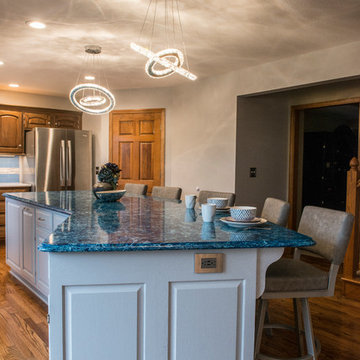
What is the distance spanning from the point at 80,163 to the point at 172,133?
1651 mm

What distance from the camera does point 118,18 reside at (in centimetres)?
316

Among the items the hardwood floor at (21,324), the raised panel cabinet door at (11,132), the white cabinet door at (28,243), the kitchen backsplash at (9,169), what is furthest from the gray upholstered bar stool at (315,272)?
the kitchen backsplash at (9,169)

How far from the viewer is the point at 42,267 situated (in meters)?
3.26

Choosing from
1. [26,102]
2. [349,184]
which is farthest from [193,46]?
[26,102]

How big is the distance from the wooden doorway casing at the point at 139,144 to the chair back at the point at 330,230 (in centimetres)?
404

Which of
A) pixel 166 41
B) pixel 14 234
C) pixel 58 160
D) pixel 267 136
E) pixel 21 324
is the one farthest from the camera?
pixel 58 160

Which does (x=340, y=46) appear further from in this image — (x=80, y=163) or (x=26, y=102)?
(x=26, y=102)

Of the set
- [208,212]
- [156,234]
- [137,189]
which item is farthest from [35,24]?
[156,234]

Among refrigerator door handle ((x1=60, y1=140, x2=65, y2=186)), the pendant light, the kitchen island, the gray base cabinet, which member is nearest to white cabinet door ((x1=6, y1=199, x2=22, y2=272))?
the gray base cabinet

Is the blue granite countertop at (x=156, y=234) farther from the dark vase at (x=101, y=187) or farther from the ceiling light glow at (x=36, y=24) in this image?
the ceiling light glow at (x=36, y=24)

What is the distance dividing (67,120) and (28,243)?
360cm

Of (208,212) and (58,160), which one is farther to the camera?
(58,160)

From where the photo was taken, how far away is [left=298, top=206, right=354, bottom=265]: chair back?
1.98 meters

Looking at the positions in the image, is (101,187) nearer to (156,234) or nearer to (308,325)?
(156,234)
